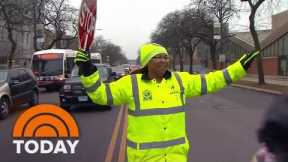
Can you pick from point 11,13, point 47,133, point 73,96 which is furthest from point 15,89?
point 11,13

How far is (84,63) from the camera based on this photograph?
3.81m

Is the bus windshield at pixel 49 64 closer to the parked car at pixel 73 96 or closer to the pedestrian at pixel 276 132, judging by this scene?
the parked car at pixel 73 96

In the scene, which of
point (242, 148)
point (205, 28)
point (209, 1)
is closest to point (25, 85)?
point (242, 148)

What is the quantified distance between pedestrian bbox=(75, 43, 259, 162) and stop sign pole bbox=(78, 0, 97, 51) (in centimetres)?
8

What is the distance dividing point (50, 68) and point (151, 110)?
31920 millimetres

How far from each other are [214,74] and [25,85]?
1578 cm

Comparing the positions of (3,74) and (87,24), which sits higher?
(87,24)

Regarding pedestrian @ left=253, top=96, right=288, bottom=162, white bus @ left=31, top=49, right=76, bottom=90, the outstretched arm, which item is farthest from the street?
white bus @ left=31, top=49, right=76, bottom=90

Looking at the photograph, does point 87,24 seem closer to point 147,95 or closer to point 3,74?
point 147,95

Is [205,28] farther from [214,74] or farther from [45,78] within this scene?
[214,74]

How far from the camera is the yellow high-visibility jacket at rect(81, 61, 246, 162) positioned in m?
3.77

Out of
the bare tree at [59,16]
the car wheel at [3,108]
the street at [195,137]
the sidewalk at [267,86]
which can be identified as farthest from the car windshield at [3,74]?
the bare tree at [59,16]

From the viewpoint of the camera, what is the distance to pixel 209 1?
53.1 meters

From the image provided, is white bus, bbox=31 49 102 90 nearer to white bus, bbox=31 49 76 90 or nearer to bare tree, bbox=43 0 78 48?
white bus, bbox=31 49 76 90
